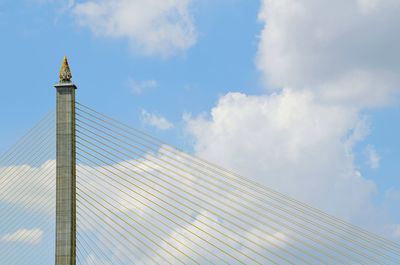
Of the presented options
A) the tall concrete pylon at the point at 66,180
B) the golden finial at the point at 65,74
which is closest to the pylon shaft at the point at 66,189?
the tall concrete pylon at the point at 66,180

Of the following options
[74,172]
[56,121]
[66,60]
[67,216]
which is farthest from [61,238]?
[66,60]

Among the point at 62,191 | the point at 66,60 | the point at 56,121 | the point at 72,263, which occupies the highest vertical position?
the point at 66,60

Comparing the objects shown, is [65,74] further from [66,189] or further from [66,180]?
[66,189]

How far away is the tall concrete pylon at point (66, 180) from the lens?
33.4 m

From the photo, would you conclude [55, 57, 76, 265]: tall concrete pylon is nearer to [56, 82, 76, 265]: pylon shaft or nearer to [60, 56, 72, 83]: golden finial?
[56, 82, 76, 265]: pylon shaft

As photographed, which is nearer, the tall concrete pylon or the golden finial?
the tall concrete pylon

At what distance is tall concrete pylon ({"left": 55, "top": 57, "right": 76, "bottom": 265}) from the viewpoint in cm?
3341

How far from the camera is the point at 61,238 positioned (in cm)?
3347

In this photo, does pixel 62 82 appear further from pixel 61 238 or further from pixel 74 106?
pixel 61 238

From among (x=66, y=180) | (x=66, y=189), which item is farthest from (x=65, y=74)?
(x=66, y=189)

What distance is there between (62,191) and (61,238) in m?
2.19

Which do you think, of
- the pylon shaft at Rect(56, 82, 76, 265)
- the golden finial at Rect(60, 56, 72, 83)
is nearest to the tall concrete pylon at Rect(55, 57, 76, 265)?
the pylon shaft at Rect(56, 82, 76, 265)

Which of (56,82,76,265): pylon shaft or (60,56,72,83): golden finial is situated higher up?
(60,56,72,83): golden finial

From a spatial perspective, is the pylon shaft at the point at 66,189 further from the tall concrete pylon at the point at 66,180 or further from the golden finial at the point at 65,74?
the golden finial at the point at 65,74
